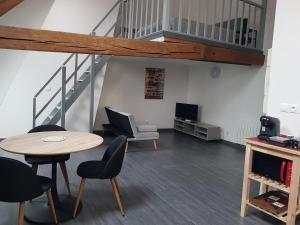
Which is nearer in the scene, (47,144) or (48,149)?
(48,149)

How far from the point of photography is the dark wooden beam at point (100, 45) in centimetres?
312

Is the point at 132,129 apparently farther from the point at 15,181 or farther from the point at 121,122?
the point at 15,181

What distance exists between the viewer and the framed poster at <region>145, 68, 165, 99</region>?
7266mm

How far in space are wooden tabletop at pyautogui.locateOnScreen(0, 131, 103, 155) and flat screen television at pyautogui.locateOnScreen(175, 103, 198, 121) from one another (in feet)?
14.8

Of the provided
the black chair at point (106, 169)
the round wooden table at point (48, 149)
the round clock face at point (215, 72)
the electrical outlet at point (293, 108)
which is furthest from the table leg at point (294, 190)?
the round clock face at point (215, 72)

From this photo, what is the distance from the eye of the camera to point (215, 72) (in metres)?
6.72

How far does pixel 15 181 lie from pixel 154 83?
5.62m

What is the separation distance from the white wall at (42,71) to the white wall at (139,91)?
1140 millimetres

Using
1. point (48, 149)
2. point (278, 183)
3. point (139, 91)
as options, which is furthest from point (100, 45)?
point (139, 91)

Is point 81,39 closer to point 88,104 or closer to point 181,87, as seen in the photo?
point 88,104

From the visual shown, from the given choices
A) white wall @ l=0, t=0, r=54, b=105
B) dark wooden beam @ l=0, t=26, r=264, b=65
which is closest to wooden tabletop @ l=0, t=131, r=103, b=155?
dark wooden beam @ l=0, t=26, r=264, b=65

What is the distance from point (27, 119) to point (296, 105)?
5086 millimetres

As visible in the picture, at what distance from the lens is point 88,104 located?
5.75 metres

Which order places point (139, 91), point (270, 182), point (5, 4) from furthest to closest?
point (139, 91)
point (5, 4)
point (270, 182)
